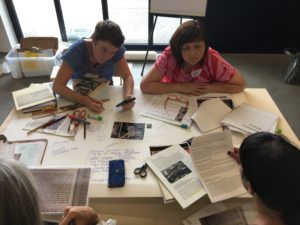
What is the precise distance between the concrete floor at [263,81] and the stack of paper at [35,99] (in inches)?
42.8

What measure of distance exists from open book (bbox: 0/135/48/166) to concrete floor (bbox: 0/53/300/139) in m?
1.36

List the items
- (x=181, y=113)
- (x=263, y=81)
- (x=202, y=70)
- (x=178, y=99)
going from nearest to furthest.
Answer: (x=181, y=113) < (x=178, y=99) < (x=202, y=70) < (x=263, y=81)

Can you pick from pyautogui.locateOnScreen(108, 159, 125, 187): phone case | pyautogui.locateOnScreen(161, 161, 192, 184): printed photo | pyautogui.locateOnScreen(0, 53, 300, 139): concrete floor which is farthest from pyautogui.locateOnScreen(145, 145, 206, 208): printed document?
pyautogui.locateOnScreen(0, 53, 300, 139): concrete floor

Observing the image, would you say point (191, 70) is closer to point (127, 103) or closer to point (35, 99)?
point (127, 103)

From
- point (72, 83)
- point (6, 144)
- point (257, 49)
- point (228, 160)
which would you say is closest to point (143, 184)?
point (228, 160)

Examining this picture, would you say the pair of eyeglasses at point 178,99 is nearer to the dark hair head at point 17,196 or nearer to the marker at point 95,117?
the marker at point 95,117

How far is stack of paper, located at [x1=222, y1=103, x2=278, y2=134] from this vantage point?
1.29 meters

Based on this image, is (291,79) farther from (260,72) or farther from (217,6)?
(217,6)

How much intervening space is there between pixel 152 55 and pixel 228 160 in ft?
7.59

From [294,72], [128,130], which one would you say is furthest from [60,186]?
[294,72]

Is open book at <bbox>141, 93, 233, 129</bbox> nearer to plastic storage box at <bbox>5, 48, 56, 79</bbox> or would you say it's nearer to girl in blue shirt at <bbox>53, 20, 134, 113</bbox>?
girl in blue shirt at <bbox>53, 20, 134, 113</bbox>

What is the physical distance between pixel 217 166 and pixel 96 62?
98 cm

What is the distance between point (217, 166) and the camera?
1.09 m

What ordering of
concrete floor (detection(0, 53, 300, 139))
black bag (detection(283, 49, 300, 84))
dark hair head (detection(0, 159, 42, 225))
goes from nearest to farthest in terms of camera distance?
dark hair head (detection(0, 159, 42, 225)), concrete floor (detection(0, 53, 300, 139)), black bag (detection(283, 49, 300, 84))
